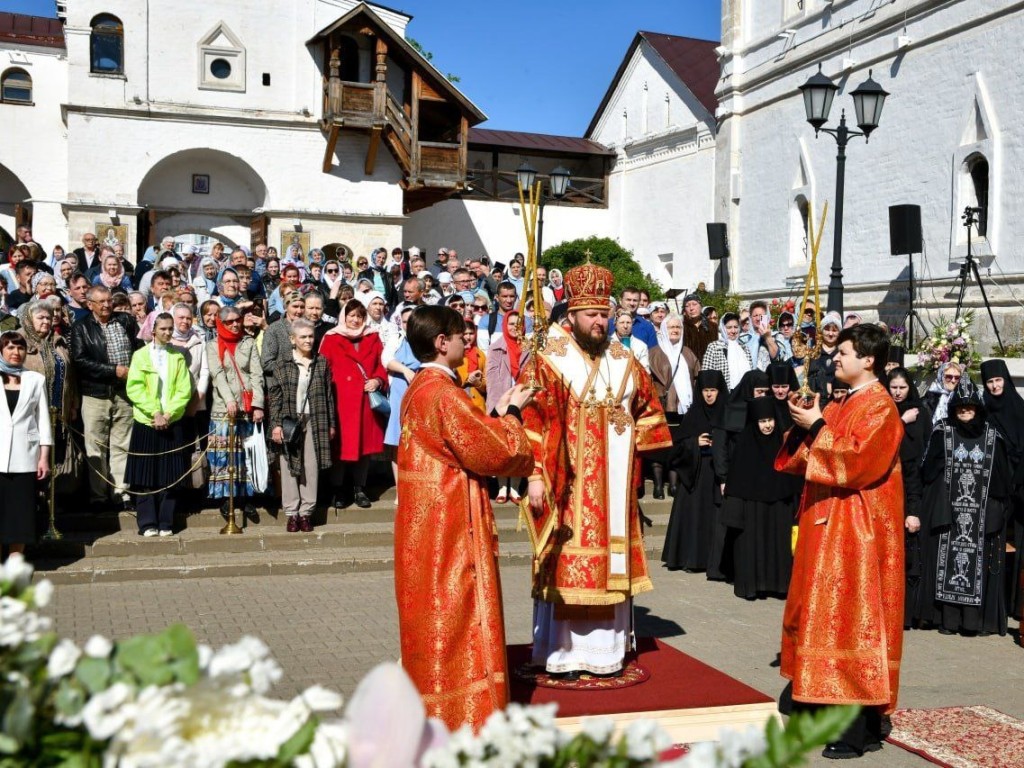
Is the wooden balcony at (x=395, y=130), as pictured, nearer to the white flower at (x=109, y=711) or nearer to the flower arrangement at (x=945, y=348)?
the flower arrangement at (x=945, y=348)

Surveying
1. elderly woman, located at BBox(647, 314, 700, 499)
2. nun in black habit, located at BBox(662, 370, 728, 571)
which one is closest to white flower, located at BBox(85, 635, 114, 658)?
nun in black habit, located at BBox(662, 370, 728, 571)

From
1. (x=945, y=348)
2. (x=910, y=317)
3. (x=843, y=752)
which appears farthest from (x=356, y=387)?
(x=910, y=317)

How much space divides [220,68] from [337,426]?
61.0 feet

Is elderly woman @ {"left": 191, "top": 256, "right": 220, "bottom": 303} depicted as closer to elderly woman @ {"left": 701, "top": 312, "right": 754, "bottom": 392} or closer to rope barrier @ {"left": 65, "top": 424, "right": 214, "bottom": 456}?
rope barrier @ {"left": 65, "top": 424, "right": 214, "bottom": 456}

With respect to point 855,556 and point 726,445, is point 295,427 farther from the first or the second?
point 855,556

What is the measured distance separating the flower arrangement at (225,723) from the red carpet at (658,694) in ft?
13.5

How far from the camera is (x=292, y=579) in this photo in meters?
10.1

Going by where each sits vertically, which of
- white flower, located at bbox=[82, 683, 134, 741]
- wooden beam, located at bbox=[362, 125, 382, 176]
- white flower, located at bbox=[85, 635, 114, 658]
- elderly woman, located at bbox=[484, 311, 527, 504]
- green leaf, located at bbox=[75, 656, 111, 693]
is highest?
wooden beam, located at bbox=[362, 125, 382, 176]

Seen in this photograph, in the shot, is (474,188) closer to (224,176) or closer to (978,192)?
(224,176)

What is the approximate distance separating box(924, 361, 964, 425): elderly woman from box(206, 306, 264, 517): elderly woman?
6.13 meters

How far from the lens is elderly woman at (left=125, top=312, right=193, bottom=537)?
1052cm

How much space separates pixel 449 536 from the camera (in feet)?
16.9

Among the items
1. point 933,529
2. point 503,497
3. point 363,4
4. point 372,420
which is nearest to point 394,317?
point 372,420

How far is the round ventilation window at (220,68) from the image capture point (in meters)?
27.3
